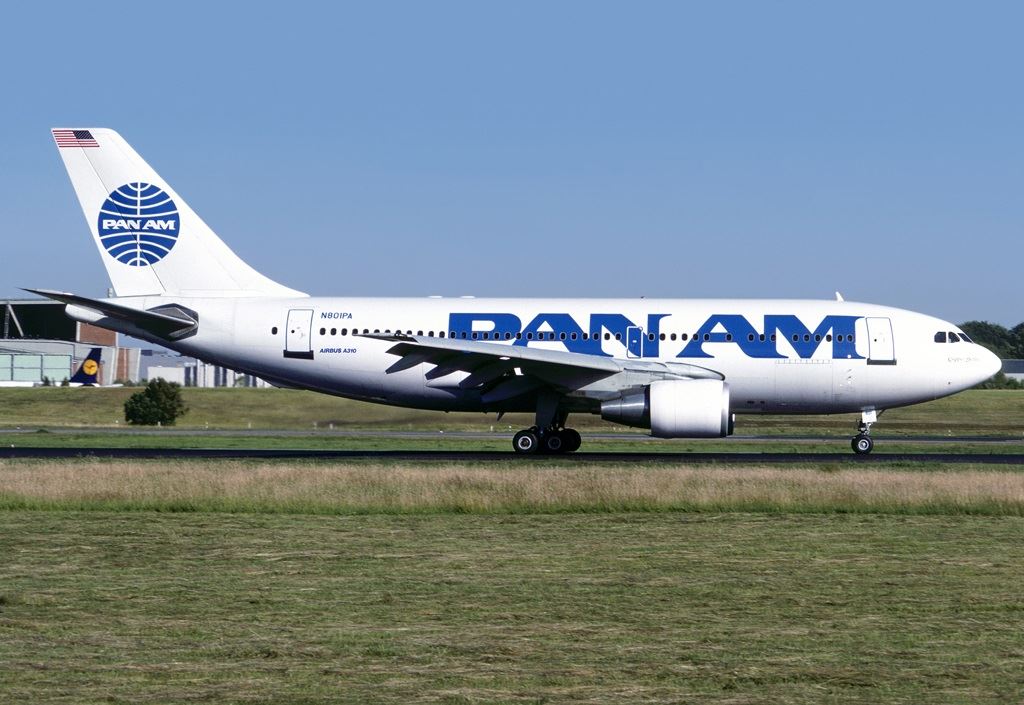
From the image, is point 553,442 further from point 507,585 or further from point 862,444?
point 507,585

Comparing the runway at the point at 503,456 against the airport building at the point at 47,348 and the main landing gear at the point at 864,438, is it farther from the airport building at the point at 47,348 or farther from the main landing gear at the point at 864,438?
the airport building at the point at 47,348

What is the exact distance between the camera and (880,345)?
31.0 metres

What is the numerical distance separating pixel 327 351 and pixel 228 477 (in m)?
10.9

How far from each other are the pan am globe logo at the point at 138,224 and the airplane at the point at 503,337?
0.12ft

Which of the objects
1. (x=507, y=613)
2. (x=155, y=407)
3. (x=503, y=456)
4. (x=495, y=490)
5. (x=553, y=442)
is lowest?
(x=507, y=613)

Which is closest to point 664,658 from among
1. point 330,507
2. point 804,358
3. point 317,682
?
point 317,682

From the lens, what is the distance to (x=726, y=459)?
28672 mm

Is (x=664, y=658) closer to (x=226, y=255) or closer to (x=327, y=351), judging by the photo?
(x=327, y=351)

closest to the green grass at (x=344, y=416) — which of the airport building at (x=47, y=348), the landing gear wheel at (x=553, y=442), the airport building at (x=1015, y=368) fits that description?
the landing gear wheel at (x=553, y=442)

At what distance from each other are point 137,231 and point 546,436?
39.3ft

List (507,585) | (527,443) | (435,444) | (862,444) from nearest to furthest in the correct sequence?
(507,585)
(527,443)
(862,444)
(435,444)

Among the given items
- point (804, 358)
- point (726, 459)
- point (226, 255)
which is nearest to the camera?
point (726, 459)

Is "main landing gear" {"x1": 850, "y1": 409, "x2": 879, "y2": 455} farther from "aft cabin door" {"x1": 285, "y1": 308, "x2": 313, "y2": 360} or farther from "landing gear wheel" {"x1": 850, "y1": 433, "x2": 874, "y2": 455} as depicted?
"aft cabin door" {"x1": 285, "y1": 308, "x2": 313, "y2": 360}

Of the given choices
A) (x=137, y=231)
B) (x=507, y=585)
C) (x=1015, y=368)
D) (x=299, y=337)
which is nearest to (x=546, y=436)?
(x=299, y=337)
